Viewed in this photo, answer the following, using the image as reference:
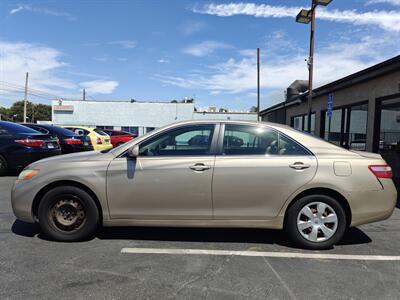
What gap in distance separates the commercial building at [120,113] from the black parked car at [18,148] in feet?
96.7

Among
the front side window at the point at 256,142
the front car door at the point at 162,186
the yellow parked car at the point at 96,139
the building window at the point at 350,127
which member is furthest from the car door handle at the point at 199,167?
the yellow parked car at the point at 96,139

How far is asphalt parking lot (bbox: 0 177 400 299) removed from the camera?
2.88 metres

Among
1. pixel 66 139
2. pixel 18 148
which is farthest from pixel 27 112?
pixel 18 148

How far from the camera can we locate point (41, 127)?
10984mm

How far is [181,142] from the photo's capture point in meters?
4.12

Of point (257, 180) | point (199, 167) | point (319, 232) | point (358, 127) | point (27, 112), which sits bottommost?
point (319, 232)

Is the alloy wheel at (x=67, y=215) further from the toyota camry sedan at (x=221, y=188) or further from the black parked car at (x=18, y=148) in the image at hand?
the black parked car at (x=18, y=148)

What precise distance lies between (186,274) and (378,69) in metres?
9.17

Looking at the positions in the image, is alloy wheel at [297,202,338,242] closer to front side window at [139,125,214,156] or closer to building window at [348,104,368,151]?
front side window at [139,125,214,156]

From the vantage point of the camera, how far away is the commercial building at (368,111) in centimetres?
949

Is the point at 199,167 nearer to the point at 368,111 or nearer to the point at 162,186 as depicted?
the point at 162,186

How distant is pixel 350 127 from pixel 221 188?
10065 millimetres

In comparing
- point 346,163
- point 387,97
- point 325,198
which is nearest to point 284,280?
point 325,198

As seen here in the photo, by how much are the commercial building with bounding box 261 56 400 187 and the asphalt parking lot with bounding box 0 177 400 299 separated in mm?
6308
